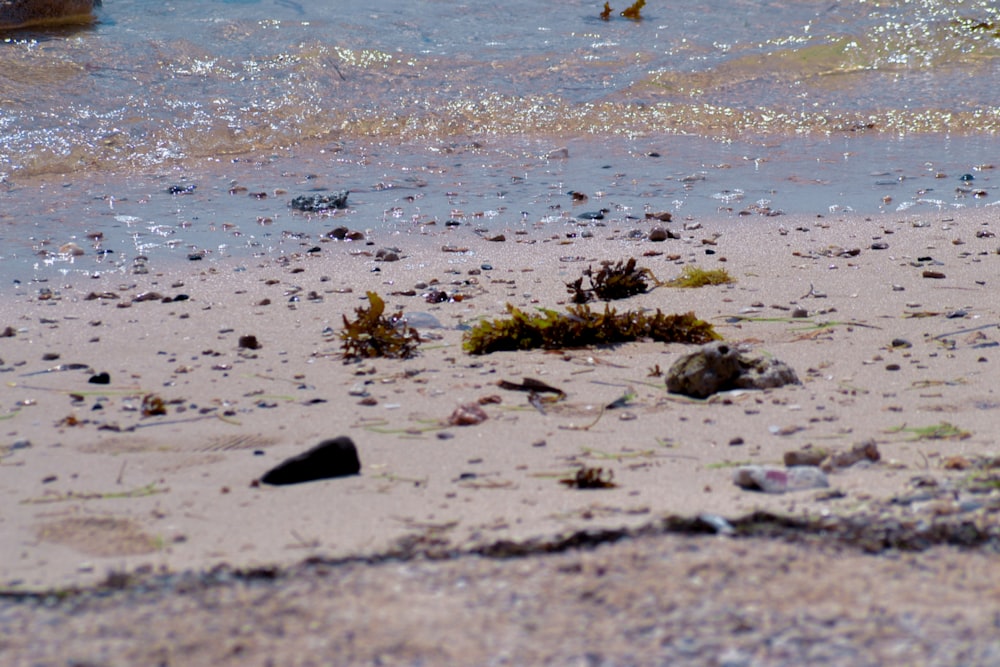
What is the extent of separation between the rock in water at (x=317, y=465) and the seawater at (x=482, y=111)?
10.4 ft

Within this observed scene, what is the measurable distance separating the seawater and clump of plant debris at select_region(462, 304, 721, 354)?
222 centimetres

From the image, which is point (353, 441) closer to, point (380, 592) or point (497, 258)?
point (380, 592)

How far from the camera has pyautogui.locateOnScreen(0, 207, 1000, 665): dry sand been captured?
1.82 metres

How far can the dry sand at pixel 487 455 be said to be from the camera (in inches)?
71.5

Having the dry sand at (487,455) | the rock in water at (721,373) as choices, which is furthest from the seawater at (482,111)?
the rock in water at (721,373)

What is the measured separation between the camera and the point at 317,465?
2666 millimetres

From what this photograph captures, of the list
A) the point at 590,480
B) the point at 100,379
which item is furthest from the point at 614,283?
the point at 590,480

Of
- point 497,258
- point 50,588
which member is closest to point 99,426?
point 50,588

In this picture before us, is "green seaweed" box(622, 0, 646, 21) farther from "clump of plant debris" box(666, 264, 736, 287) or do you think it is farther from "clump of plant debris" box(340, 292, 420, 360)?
"clump of plant debris" box(340, 292, 420, 360)

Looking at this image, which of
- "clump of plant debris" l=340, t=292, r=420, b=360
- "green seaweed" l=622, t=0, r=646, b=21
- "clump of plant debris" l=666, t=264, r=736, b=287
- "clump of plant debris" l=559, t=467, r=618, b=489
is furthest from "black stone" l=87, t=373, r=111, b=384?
"green seaweed" l=622, t=0, r=646, b=21

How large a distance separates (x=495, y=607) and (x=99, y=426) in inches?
69.3

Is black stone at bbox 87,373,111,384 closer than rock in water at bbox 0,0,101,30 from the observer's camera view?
Yes

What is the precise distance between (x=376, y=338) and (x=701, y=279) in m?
1.55

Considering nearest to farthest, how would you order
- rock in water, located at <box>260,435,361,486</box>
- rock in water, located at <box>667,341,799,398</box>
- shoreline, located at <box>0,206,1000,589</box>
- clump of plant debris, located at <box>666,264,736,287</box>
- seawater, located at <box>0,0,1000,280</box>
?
shoreline, located at <box>0,206,1000,589</box>
rock in water, located at <box>260,435,361,486</box>
rock in water, located at <box>667,341,799,398</box>
clump of plant debris, located at <box>666,264,736,287</box>
seawater, located at <box>0,0,1000,280</box>
